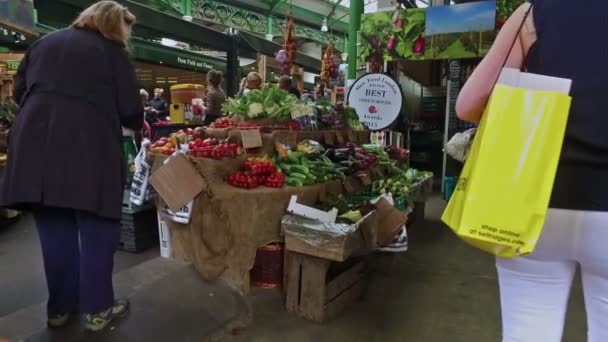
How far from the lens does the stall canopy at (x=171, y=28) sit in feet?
24.9

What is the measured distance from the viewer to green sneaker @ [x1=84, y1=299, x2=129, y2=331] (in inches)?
96.0

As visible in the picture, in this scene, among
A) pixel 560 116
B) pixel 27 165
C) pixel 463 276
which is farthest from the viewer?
pixel 463 276

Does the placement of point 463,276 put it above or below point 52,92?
below

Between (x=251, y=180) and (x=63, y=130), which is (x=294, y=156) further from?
(x=63, y=130)

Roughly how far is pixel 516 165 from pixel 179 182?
2598mm

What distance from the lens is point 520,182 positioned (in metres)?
0.94

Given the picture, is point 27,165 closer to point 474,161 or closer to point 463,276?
point 474,161

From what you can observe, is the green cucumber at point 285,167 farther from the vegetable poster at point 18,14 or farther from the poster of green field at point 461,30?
the vegetable poster at point 18,14

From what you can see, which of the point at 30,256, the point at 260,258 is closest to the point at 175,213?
the point at 260,258

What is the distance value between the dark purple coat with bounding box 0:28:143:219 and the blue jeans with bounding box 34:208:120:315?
12 centimetres

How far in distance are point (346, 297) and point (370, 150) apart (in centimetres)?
224

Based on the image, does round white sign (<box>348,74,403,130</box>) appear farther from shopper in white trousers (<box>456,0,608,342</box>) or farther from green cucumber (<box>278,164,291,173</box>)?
shopper in white trousers (<box>456,0,608,342</box>)

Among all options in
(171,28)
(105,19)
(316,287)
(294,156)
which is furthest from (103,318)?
(171,28)

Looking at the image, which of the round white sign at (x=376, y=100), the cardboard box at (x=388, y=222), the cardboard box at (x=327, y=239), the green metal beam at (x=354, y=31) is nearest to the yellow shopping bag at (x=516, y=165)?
the cardboard box at (x=327, y=239)
